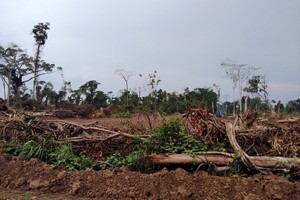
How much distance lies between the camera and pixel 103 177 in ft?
16.9

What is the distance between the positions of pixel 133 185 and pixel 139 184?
88 mm

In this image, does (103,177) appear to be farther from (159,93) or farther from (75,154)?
(159,93)

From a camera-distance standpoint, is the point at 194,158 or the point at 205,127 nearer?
the point at 194,158

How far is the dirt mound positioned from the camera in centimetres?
445

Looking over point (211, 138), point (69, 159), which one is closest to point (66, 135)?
point (69, 159)

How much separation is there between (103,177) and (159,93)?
55.9 ft

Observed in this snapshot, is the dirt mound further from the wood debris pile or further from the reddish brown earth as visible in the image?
the wood debris pile

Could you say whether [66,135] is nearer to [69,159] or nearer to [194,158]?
[69,159]

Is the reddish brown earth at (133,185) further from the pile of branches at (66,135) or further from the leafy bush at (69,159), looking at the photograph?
the pile of branches at (66,135)

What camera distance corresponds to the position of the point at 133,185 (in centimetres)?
490

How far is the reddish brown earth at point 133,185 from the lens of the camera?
446 centimetres

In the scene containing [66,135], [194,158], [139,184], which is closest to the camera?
[139,184]

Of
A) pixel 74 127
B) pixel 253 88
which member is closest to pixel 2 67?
pixel 253 88

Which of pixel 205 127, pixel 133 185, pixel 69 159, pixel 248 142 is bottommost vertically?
pixel 133 185
